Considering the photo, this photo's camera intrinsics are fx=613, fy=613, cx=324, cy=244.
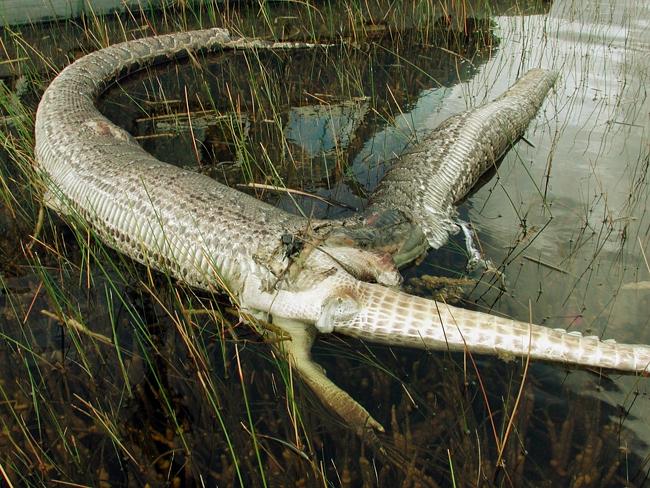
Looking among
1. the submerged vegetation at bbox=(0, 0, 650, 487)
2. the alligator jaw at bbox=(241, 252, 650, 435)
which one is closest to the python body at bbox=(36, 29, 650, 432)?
the alligator jaw at bbox=(241, 252, 650, 435)

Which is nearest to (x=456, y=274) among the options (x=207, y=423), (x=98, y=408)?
(x=207, y=423)

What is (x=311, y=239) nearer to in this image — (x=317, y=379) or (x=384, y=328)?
(x=384, y=328)

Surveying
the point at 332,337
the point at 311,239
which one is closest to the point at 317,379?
the point at 332,337

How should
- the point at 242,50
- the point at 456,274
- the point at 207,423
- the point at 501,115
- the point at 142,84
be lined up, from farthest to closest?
1. the point at 242,50
2. the point at 142,84
3. the point at 501,115
4. the point at 456,274
5. the point at 207,423

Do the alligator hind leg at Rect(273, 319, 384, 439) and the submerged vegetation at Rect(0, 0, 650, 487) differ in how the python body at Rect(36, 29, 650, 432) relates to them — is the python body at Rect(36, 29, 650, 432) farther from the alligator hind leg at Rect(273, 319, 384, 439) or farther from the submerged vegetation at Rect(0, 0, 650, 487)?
the submerged vegetation at Rect(0, 0, 650, 487)

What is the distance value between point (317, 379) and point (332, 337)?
1.23 feet

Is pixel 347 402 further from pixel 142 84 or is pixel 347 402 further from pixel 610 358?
pixel 142 84

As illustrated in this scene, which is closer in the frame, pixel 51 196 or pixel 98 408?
pixel 98 408

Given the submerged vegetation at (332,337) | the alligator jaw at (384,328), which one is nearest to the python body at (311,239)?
the alligator jaw at (384,328)

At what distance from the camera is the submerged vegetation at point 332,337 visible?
233cm

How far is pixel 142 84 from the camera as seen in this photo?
250 inches

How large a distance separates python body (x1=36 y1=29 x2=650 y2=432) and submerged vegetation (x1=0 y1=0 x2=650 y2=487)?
124 millimetres

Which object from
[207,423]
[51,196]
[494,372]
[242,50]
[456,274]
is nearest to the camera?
[207,423]

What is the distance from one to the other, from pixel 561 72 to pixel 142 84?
4.29 metres
